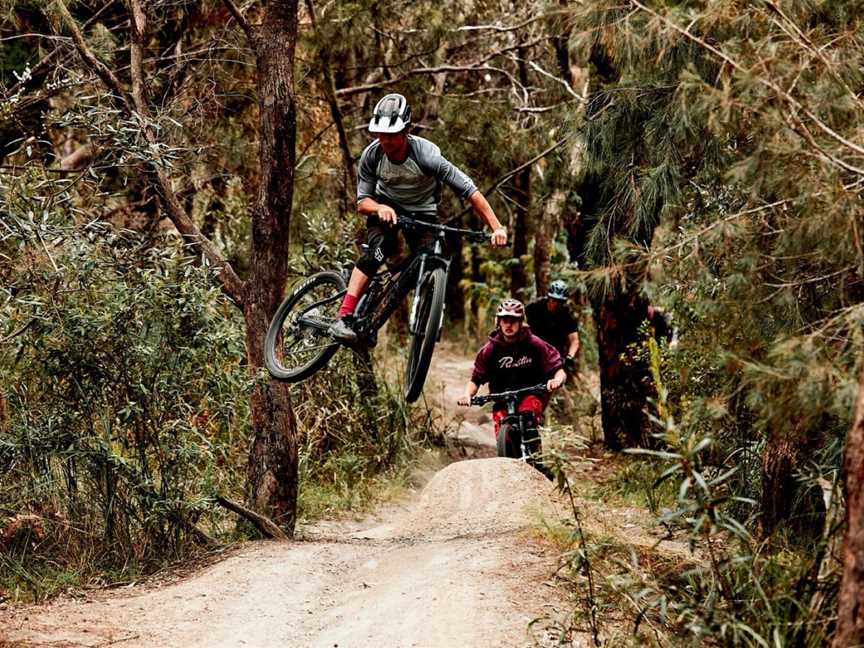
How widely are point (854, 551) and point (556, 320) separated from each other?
23.7 feet

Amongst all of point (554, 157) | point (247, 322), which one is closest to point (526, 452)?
point (247, 322)

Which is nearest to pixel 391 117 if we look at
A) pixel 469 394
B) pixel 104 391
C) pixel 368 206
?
pixel 368 206

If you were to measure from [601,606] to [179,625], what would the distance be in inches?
87.7

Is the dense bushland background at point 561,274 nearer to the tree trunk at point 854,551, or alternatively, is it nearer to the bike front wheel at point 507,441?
the tree trunk at point 854,551

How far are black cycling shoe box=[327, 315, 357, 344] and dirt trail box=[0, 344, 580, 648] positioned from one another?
1379mm

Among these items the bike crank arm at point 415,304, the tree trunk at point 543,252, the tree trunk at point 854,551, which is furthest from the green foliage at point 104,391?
the tree trunk at point 543,252

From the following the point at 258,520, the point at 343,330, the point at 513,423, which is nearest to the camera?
the point at 343,330

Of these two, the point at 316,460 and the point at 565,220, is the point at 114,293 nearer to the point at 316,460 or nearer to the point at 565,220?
the point at 316,460

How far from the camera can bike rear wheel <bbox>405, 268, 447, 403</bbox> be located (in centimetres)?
719

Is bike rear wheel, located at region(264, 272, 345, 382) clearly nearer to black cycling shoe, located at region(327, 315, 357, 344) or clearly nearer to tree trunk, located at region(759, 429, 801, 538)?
black cycling shoe, located at region(327, 315, 357, 344)

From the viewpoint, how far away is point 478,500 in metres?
8.71

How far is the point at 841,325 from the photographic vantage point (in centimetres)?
458

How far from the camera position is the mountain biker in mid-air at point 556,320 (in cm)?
1097

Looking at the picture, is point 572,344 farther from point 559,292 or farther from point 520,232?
point 520,232
